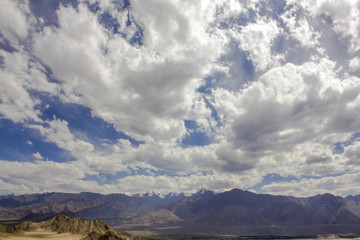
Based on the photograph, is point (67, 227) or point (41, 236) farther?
point (67, 227)

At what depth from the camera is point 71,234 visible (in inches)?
6944

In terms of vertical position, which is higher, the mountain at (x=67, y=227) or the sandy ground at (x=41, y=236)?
the mountain at (x=67, y=227)

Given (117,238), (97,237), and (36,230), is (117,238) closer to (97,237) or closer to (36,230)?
(97,237)

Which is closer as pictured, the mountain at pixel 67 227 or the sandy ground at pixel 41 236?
the sandy ground at pixel 41 236

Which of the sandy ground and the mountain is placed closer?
the sandy ground

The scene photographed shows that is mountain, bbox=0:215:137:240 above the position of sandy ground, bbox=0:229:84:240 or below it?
above

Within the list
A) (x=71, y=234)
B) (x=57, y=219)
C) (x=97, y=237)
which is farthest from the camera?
(x=57, y=219)

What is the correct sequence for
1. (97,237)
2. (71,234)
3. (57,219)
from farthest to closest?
(57,219)
(71,234)
(97,237)

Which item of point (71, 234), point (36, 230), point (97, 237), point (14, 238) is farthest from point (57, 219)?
point (97, 237)

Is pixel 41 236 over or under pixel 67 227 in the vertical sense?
under

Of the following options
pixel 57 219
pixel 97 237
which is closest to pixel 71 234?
pixel 57 219

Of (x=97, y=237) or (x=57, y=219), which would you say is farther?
(x=57, y=219)

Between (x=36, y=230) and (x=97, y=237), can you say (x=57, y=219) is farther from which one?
(x=97, y=237)

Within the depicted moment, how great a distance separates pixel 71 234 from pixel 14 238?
42.8 metres
